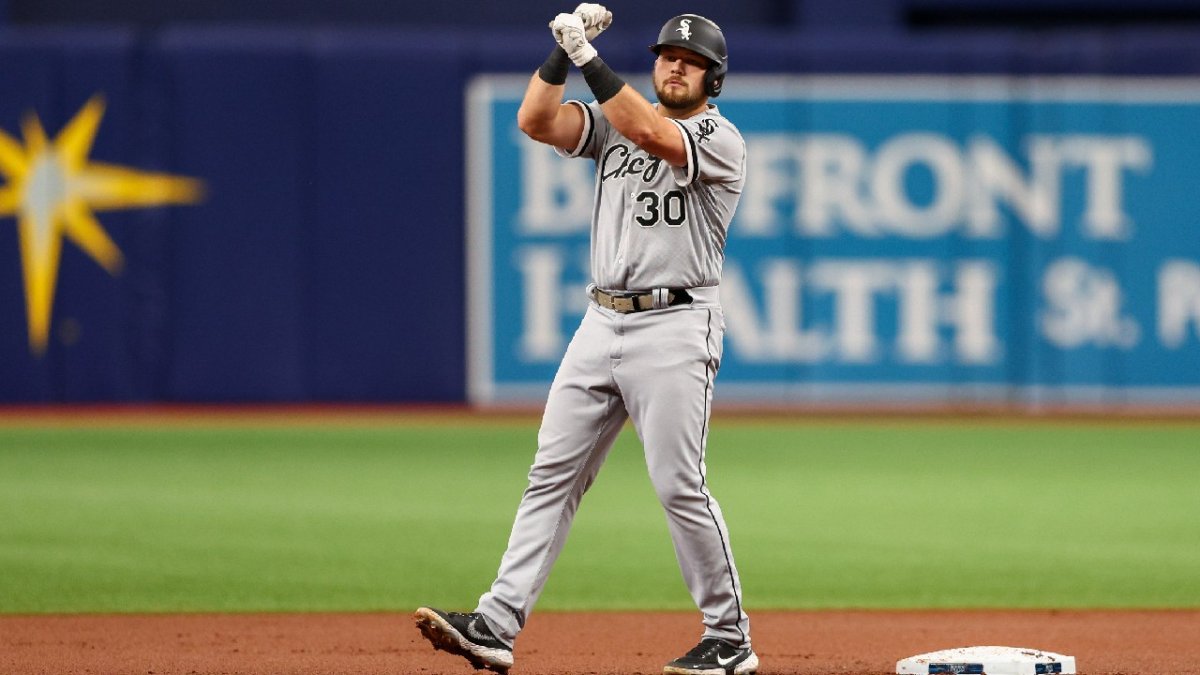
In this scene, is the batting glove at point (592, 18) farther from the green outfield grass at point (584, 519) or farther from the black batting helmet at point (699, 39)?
the green outfield grass at point (584, 519)

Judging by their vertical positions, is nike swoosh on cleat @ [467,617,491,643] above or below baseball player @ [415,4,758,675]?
below

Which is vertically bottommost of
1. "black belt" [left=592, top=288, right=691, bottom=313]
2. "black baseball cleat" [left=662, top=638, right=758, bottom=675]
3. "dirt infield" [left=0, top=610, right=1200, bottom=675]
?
"dirt infield" [left=0, top=610, right=1200, bottom=675]

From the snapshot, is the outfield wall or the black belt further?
the outfield wall

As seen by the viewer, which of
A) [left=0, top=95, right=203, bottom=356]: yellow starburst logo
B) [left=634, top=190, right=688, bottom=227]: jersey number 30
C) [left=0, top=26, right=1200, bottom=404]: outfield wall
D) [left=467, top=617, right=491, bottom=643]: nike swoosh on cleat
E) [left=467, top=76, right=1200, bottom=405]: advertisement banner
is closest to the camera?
[left=467, top=617, right=491, bottom=643]: nike swoosh on cleat

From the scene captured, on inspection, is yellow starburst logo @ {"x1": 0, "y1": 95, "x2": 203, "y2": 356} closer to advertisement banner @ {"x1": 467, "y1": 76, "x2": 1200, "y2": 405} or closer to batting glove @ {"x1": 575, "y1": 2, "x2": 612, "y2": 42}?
advertisement banner @ {"x1": 467, "y1": 76, "x2": 1200, "y2": 405}

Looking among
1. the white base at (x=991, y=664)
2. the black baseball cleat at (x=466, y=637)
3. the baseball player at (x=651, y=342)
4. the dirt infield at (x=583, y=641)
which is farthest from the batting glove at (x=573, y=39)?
the white base at (x=991, y=664)

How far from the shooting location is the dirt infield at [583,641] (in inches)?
229

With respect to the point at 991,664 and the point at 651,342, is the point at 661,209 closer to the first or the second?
the point at 651,342

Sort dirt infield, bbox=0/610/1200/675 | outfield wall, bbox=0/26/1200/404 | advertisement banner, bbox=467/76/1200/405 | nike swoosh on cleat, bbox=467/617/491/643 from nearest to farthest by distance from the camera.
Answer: nike swoosh on cleat, bbox=467/617/491/643
dirt infield, bbox=0/610/1200/675
outfield wall, bbox=0/26/1200/404
advertisement banner, bbox=467/76/1200/405

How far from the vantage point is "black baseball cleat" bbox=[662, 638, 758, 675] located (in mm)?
5465

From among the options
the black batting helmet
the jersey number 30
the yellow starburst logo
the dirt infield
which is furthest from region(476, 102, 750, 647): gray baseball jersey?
the yellow starburst logo

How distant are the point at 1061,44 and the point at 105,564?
10901 millimetres

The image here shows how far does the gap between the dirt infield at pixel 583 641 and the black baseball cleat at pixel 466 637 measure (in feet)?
1.05

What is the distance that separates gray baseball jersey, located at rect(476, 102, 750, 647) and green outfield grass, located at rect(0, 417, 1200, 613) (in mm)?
1757
